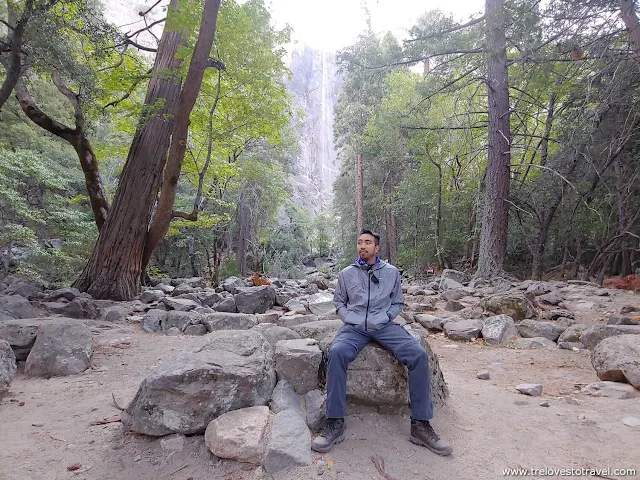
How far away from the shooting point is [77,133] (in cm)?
730

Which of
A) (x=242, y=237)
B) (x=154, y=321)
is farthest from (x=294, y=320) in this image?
(x=242, y=237)

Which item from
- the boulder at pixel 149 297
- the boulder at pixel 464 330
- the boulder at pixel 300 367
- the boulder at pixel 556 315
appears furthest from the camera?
the boulder at pixel 149 297

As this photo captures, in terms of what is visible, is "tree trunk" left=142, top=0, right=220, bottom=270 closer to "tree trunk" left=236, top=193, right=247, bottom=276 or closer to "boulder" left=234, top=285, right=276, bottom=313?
"boulder" left=234, top=285, right=276, bottom=313

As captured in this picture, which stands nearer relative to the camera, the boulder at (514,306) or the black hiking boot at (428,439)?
the black hiking boot at (428,439)

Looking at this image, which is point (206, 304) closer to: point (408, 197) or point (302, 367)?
point (302, 367)

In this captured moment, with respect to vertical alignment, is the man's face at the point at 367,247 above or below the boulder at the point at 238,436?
above

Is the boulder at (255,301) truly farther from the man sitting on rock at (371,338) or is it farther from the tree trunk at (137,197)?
the man sitting on rock at (371,338)

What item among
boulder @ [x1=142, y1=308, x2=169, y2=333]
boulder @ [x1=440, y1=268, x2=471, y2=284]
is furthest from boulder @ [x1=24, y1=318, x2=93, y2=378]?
boulder @ [x1=440, y1=268, x2=471, y2=284]

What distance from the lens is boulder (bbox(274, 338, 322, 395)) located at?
273 cm

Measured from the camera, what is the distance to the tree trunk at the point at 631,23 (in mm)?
4605

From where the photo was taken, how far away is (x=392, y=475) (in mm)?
2025

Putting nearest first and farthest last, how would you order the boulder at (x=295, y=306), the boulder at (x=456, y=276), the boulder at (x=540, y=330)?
1. the boulder at (x=540, y=330)
2. the boulder at (x=295, y=306)
3. the boulder at (x=456, y=276)

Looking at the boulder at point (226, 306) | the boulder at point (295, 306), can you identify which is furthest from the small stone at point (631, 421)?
the boulder at point (226, 306)

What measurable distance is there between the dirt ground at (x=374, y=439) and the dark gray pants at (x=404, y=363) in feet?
0.75
